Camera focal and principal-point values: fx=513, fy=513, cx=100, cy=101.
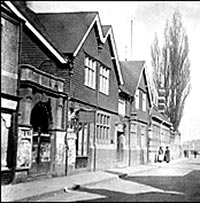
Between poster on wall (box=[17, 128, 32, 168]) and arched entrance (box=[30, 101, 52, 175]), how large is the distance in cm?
99

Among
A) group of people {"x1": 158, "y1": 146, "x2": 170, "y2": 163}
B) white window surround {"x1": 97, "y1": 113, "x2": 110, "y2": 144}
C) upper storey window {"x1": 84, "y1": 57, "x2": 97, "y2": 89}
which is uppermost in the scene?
upper storey window {"x1": 84, "y1": 57, "x2": 97, "y2": 89}

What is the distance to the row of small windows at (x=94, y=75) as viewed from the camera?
28.9 m

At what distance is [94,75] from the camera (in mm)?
30438

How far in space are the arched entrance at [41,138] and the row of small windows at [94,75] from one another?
18.3 feet

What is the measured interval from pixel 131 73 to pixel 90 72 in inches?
633

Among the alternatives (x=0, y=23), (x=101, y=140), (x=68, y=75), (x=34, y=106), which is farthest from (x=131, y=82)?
(x=0, y=23)

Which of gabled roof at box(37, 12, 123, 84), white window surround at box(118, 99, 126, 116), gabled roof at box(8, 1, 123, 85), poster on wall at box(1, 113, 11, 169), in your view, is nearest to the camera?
poster on wall at box(1, 113, 11, 169)

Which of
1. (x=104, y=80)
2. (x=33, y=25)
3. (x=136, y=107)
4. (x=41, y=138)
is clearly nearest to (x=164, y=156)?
(x=136, y=107)

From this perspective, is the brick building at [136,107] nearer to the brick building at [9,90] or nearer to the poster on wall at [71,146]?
the poster on wall at [71,146]

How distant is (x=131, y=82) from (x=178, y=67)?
17064 mm

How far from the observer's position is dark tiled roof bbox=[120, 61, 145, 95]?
1685 inches

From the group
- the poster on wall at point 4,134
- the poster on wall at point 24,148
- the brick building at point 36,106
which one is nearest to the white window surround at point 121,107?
the brick building at point 36,106

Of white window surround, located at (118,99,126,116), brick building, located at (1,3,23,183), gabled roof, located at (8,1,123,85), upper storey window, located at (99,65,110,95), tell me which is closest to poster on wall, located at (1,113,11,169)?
brick building, located at (1,3,23,183)

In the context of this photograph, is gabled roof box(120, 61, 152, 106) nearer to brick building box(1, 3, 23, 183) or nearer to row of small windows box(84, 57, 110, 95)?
row of small windows box(84, 57, 110, 95)
